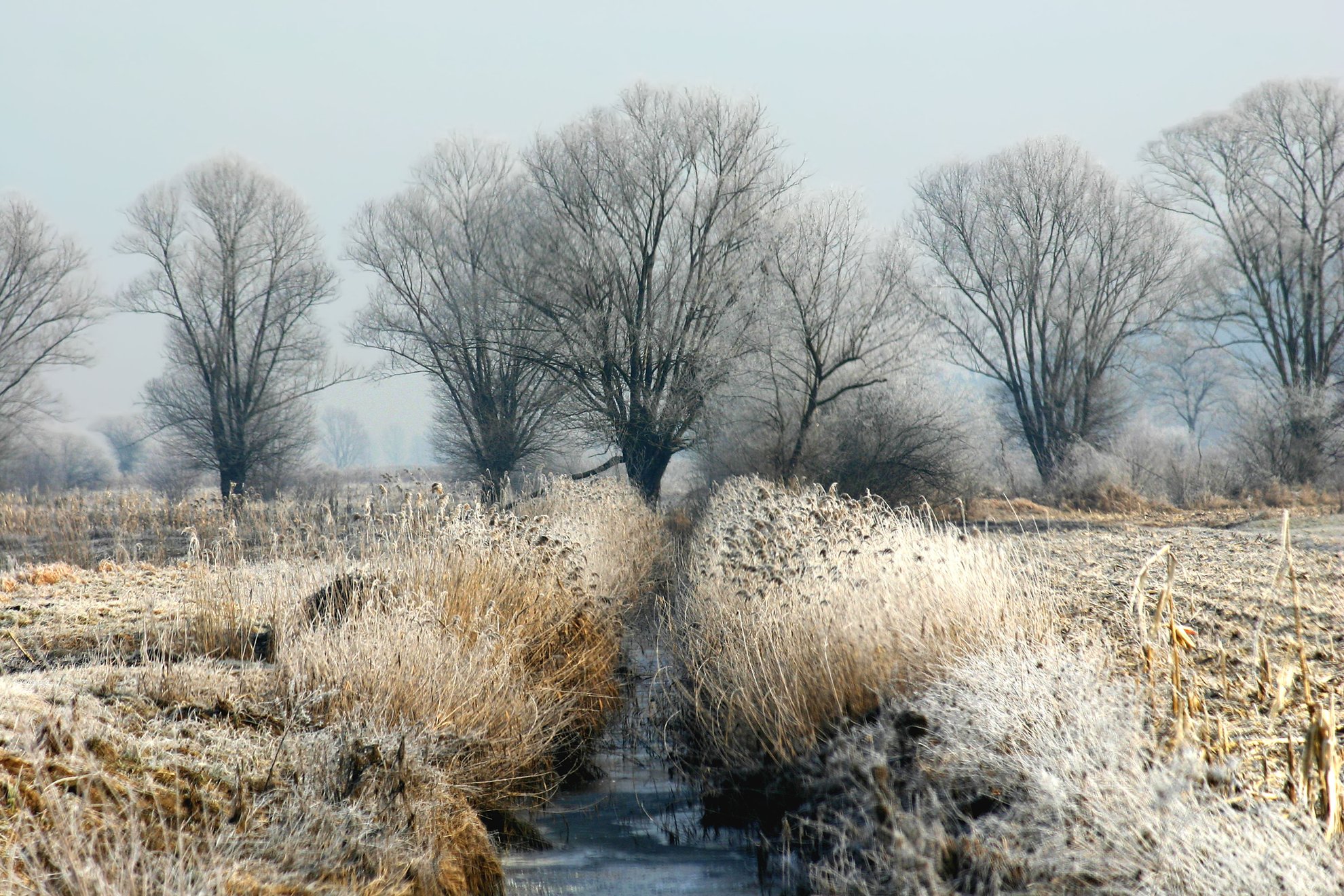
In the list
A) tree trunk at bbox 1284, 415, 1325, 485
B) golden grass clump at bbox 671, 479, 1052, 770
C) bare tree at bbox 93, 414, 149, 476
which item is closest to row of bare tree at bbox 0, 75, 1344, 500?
tree trunk at bbox 1284, 415, 1325, 485

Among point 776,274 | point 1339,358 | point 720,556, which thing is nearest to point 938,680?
point 720,556

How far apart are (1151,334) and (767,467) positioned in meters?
15.8

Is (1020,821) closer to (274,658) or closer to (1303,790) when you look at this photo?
(1303,790)

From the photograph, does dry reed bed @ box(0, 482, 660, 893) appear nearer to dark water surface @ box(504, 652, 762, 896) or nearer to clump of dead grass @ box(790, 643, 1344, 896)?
dark water surface @ box(504, 652, 762, 896)

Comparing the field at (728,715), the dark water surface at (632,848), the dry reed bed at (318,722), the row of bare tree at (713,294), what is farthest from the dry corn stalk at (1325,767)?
the row of bare tree at (713,294)

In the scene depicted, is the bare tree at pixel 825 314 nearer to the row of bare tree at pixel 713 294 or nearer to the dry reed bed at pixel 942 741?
the row of bare tree at pixel 713 294

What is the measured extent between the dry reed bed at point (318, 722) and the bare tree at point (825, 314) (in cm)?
1439

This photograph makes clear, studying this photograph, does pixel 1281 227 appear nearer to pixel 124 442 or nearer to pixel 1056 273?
pixel 1056 273

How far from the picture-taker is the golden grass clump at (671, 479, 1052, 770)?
4648mm

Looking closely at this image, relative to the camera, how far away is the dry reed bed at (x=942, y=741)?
275 centimetres

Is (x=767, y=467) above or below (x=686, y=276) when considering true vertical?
below

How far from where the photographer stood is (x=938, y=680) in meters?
4.25

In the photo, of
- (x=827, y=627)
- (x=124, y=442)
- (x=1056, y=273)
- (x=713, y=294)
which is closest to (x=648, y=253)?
(x=713, y=294)

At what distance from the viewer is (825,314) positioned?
70.9 ft
